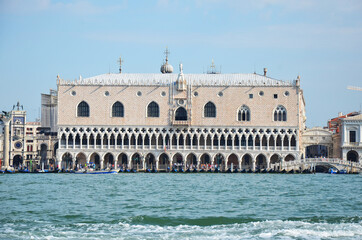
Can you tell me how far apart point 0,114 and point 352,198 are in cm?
5190

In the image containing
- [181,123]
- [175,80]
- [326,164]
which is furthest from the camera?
[175,80]

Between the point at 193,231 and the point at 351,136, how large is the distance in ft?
167

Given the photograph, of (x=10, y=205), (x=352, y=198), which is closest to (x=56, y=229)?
(x=10, y=205)

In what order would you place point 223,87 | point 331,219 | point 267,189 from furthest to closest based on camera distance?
1. point 223,87
2. point 267,189
3. point 331,219

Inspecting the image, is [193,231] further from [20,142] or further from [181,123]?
[20,142]

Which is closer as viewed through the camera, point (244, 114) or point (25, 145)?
point (244, 114)

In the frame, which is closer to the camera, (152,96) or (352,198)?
(352,198)

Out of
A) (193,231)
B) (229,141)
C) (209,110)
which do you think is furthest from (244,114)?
(193,231)

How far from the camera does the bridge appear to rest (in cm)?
6788

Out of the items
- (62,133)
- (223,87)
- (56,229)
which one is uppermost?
(223,87)

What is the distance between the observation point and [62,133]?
241 ft

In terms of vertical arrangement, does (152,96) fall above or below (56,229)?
above

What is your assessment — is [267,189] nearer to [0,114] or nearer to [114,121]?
[114,121]

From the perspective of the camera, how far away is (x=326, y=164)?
68938 mm
